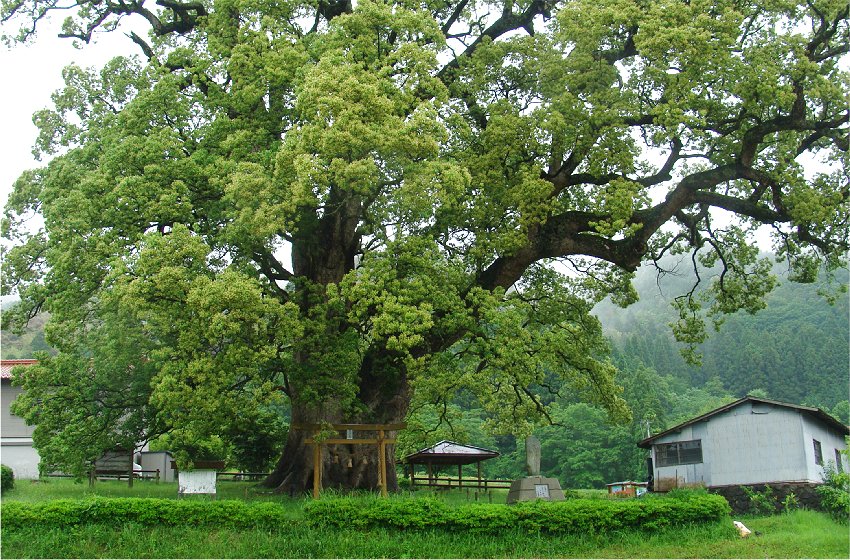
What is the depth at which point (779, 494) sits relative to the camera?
2198 centimetres

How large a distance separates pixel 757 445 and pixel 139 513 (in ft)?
56.5

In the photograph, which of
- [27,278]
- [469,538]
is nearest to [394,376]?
[469,538]

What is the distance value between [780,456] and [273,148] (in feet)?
53.7

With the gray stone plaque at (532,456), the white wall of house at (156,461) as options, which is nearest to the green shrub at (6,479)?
the white wall of house at (156,461)

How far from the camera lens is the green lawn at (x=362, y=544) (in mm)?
14469

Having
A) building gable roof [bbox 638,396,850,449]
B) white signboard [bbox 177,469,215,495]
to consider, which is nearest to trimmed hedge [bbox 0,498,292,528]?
white signboard [bbox 177,469,215,495]

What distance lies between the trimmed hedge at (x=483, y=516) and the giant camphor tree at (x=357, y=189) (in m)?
3.05

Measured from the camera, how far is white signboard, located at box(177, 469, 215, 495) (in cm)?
1711

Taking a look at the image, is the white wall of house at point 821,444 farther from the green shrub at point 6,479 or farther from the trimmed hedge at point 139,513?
the green shrub at point 6,479

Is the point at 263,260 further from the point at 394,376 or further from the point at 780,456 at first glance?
the point at 780,456

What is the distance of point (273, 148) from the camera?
59.5ft

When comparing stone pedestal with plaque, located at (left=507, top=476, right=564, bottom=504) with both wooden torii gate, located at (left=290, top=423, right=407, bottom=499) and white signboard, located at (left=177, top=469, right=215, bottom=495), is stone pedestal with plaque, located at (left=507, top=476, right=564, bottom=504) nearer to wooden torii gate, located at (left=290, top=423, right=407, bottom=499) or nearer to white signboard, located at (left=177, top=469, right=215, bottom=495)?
wooden torii gate, located at (left=290, top=423, right=407, bottom=499)

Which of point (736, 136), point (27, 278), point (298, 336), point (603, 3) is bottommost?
point (298, 336)

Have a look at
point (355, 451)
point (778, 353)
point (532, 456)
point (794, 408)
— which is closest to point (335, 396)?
point (355, 451)
